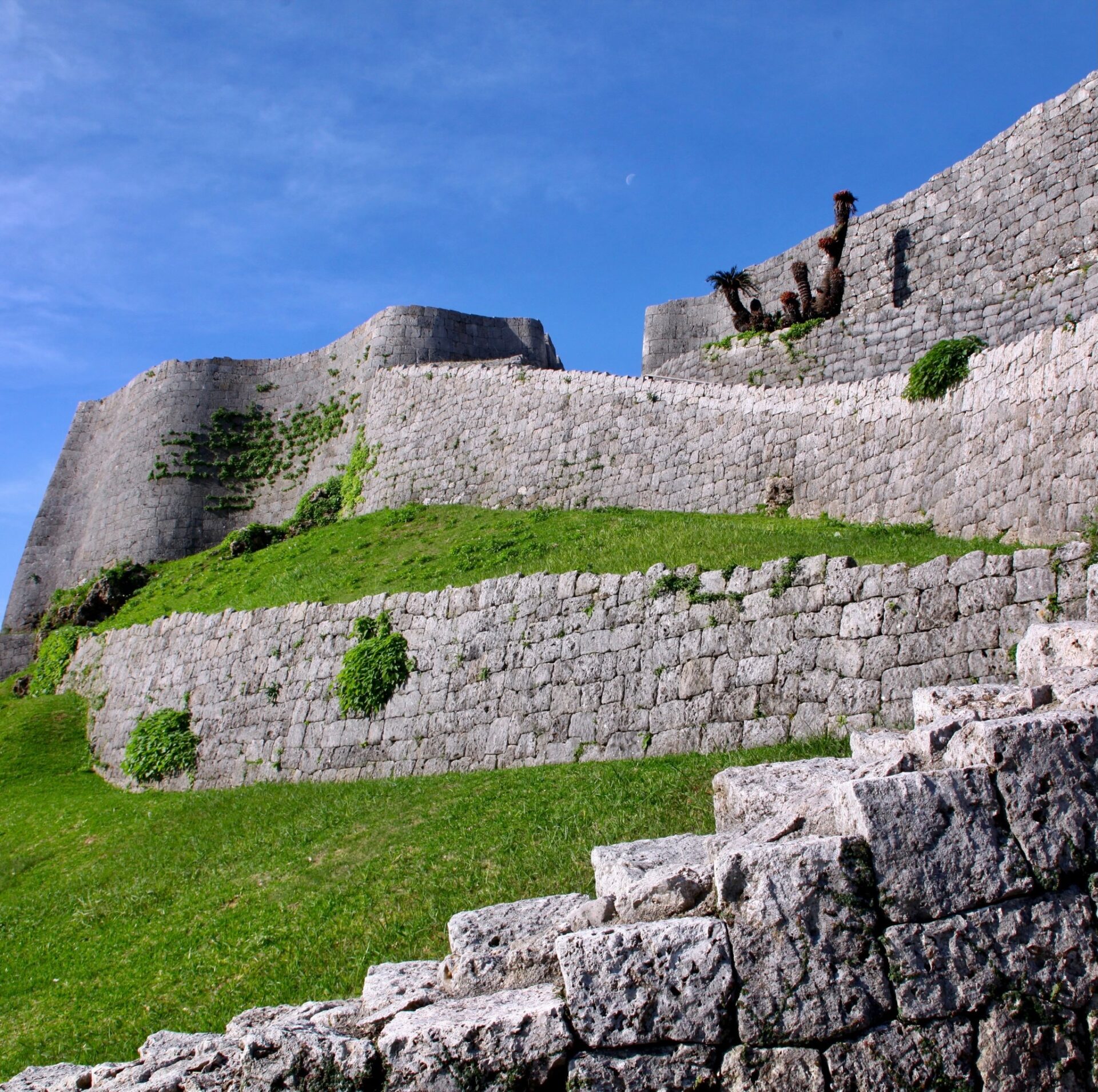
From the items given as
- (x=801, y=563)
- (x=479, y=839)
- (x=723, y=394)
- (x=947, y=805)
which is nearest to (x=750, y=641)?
(x=801, y=563)

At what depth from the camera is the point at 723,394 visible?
20.6m

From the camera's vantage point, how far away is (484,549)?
58.4 ft

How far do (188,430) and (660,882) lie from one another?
35565mm

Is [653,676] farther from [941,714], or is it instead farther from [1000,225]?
[1000,225]

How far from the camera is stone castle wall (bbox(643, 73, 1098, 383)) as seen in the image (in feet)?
66.4

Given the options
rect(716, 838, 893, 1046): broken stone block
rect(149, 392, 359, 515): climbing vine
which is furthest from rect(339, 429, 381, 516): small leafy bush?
rect(716, 838, 893, 1046): broken stone block

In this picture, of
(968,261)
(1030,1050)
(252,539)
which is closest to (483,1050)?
(1030,1050)

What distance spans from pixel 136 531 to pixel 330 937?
100ft

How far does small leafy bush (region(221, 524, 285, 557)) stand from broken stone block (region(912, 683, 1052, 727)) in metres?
23.7

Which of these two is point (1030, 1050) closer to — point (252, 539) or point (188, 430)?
point (252, 539)

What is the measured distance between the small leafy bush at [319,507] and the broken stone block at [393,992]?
81.6 feet

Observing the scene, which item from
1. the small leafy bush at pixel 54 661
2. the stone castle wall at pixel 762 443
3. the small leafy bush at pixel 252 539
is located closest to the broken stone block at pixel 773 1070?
the stone castle wall at pixel 762 443

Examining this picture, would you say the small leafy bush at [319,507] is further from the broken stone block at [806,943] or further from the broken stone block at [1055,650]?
the broken stone block at [806,943]

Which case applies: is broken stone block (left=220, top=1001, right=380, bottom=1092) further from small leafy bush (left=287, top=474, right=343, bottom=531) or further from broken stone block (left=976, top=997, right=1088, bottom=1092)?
small leafy bush (left=287, top=474, right=343, bottom=531)
